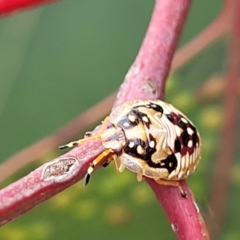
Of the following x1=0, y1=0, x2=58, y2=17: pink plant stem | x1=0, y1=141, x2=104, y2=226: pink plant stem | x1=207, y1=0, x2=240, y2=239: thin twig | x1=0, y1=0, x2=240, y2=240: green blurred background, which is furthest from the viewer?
x1=0, y1=0, x2=240, y2=240: green blurred background

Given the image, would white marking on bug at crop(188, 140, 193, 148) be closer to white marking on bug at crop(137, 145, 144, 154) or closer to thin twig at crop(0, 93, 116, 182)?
white marking on bug at crop(137, 145, 144, 154)

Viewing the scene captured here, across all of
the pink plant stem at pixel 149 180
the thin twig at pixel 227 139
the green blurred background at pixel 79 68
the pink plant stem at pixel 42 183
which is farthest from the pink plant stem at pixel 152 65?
the green blurred background at pixel 79 68

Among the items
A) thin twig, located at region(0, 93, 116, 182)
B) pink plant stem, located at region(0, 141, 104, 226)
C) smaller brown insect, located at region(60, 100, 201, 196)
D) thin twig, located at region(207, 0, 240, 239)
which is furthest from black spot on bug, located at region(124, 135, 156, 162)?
thin twig, located at region(0, 93, 116, 182)

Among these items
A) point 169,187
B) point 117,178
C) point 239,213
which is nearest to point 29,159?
point 117,178

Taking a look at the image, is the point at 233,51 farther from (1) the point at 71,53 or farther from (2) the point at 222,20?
(1) the point at 71,53

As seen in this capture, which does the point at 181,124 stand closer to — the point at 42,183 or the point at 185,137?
the point at 185,137

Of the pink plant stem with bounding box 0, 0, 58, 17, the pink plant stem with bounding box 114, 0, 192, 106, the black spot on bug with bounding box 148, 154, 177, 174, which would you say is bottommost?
the black spot on bug with bounding box 148, 154, 177, 174

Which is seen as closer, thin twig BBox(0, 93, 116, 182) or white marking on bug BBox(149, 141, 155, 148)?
white marking on bug BBox(149, 141, 155, 148)

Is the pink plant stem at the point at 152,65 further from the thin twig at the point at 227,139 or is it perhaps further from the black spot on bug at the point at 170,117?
the thin twig at the point at 227,139
